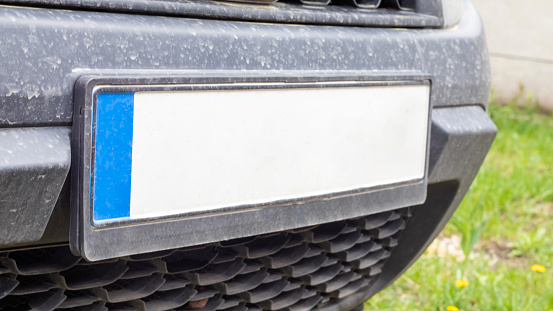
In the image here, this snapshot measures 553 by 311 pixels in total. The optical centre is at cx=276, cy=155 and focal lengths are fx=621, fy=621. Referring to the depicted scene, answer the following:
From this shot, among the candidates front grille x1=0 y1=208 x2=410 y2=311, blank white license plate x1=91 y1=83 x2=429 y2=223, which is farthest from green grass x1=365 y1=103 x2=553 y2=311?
blank white license plate x1=91 y1=83 x2=429 y2=223

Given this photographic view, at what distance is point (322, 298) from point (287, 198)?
1.44 ft

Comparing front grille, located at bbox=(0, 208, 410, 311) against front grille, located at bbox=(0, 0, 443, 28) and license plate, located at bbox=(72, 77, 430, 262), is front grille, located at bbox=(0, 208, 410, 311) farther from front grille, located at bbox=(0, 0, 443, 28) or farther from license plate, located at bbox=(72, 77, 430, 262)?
front grille, located at bbox=(0, 0, 443, 28)

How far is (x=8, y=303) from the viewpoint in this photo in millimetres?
855

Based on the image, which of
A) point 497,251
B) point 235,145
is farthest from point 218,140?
point 497,251

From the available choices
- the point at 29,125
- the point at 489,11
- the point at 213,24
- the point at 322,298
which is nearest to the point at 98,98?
the point at 29,125

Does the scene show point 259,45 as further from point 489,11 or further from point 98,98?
point 489,11

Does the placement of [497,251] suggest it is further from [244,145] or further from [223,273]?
[244,145]

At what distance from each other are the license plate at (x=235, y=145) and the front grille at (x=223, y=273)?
156 mm

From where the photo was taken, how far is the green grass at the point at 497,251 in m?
1.77

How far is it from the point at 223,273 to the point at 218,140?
0.30 metres

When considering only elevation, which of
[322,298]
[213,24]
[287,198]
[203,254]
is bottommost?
[322,298]

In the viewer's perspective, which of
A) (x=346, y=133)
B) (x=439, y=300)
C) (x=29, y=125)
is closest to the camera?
(x=29, y=125)

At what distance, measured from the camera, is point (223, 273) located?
1039 mm

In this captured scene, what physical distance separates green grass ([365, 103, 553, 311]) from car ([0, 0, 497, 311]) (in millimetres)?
629
